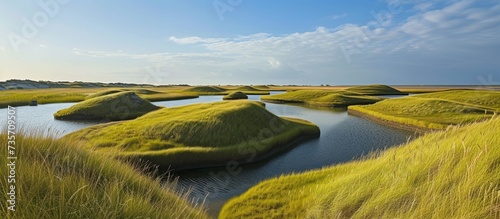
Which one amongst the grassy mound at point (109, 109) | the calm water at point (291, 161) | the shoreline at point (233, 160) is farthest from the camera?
the grassy mound at point (109, 109)

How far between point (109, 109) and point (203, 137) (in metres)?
43.2

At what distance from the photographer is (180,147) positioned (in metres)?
30.3

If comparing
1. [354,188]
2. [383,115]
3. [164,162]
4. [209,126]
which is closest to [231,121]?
[209,126]

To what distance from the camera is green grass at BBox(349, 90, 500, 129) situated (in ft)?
161

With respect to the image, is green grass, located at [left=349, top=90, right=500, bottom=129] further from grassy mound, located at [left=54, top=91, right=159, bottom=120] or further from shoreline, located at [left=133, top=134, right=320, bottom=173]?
grassy mound, located at [left=54, top=91, right=159, bottom=120]

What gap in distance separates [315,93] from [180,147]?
337ft

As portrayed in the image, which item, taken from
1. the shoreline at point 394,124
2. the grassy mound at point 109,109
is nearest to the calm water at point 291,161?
the shoreline at point 394,124

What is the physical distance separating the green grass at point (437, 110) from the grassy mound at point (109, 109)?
191 feet

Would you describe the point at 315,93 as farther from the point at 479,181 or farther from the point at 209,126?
the point at 479,181

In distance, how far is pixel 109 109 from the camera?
6531 cm

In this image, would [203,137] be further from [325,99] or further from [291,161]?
[325,99]

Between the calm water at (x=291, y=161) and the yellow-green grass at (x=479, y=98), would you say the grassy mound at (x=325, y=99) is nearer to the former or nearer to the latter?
the yellow-green grass at (x=479, y=98)

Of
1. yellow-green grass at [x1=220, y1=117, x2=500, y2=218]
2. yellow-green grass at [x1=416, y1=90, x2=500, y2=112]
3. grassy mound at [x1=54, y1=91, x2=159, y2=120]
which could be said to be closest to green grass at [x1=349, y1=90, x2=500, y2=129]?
yellow-green grass at [x1=416, y1=90, x2=500, y2=112]

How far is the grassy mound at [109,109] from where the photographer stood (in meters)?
62.3
